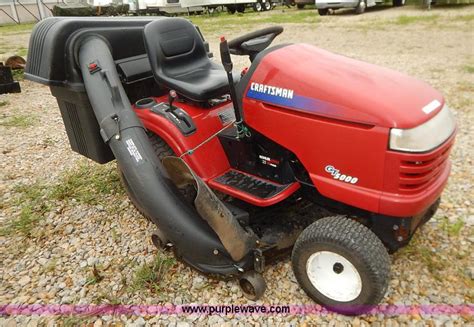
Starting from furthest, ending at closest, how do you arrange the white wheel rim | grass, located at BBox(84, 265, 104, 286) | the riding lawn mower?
grass, located at BBox(84, 265, 104, 286) → the white wheel rim → the riding lawn mower

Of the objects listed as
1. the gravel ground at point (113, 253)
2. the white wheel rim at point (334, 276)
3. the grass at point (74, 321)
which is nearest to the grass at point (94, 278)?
the gravel ground at point (113, 253)

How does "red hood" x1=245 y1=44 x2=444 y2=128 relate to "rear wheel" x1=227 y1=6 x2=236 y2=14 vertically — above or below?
above

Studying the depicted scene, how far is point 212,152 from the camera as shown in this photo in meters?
2.38

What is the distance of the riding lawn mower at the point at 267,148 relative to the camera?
172 cm

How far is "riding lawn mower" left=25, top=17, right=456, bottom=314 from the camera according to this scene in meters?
1.72

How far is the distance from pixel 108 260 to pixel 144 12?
17.7 m

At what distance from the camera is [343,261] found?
5.98 feet

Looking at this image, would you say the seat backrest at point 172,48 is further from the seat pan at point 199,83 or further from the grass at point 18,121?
the grass at point 18,121

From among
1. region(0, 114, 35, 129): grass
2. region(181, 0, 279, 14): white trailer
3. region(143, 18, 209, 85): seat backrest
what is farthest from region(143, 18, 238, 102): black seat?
region(181, 0, 279, 14): white trailer

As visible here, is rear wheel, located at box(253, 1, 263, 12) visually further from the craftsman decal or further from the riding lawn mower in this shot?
the craftsman decal

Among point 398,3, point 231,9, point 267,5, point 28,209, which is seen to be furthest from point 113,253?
point 267,5

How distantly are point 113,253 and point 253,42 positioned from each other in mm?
1551

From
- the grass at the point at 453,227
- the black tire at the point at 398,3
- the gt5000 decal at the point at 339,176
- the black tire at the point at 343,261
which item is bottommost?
the black tire at the point at 398,3

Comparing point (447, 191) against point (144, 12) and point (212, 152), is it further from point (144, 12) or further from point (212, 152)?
point (144, 12)
